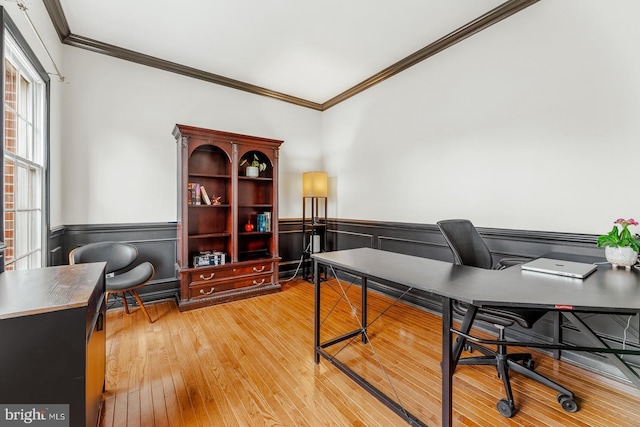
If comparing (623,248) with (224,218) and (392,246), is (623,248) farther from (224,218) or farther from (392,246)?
(224,218)

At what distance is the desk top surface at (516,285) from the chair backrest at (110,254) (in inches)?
94.4

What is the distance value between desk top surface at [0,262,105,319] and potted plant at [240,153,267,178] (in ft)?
7.41

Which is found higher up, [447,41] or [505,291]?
[447,41]

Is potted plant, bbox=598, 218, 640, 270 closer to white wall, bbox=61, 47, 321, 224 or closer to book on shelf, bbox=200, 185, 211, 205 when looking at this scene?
book on shelf, bbox=200, 185, 211, 205

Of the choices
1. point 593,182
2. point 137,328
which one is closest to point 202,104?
point 137,328

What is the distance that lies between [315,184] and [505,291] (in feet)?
10.3

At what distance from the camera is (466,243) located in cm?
214

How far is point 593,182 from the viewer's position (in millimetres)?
2049

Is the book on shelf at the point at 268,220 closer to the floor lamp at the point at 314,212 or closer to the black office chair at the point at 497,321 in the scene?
the floor lamp at the point at 314,212

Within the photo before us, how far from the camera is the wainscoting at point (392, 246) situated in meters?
→ 2.02

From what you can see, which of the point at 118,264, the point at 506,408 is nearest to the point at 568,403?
the point at 506,408

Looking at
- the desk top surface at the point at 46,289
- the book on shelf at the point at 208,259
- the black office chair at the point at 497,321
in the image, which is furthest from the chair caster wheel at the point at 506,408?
the book on shelf at the point at 208,259

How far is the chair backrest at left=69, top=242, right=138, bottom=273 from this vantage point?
2756mm

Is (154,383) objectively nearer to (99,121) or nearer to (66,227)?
(66,227)
